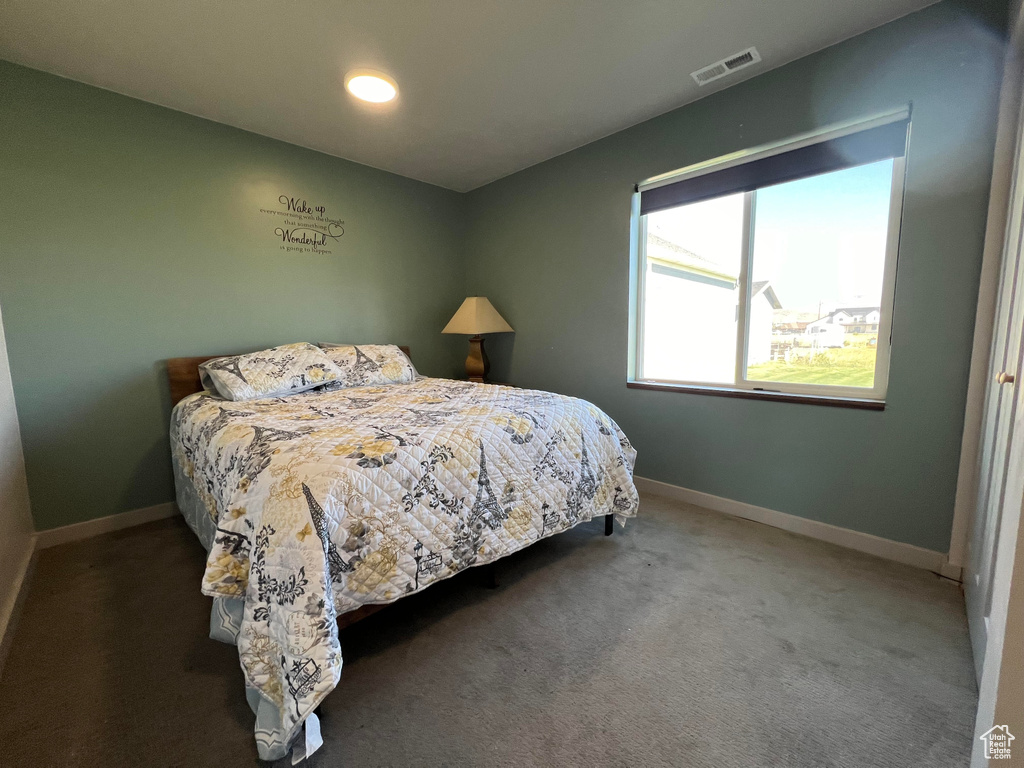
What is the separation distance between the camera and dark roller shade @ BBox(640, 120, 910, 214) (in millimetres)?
1803

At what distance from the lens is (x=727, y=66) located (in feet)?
6.59

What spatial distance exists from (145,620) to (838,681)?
7.77 feet

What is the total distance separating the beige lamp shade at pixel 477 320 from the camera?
10.8 feet

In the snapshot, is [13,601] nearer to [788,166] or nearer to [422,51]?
[422,51]

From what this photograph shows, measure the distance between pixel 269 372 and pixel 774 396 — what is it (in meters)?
2.80

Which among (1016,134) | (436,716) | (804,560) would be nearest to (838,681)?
(804,560)

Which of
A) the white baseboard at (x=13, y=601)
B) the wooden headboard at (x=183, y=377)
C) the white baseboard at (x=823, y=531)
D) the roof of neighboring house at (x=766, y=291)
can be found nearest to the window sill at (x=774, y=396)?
the roof of neighboring house at (x=766, y=291)

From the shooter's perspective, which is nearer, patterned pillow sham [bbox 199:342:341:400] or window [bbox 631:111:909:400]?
window [bbox 631:111:909:400]

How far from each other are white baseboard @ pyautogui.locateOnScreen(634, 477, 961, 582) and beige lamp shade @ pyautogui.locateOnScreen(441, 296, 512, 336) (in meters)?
1.69

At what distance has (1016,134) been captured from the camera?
1.45 m

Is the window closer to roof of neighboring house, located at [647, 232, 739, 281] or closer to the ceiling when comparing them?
roof of neighboring house, located at [647, 232, 739, 281]

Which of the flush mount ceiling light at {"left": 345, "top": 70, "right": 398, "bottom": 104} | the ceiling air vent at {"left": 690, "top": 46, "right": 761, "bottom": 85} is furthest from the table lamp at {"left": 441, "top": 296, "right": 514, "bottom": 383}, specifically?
the ceiling air vent at {"left": 690, "top": 46, "right": 761, "bottom": 85}

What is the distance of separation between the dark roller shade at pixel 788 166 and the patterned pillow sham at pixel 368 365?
6.39 feet

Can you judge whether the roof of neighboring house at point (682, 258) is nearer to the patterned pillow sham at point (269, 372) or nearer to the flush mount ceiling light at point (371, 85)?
the flush mount ceiling light at point (371, 85)
